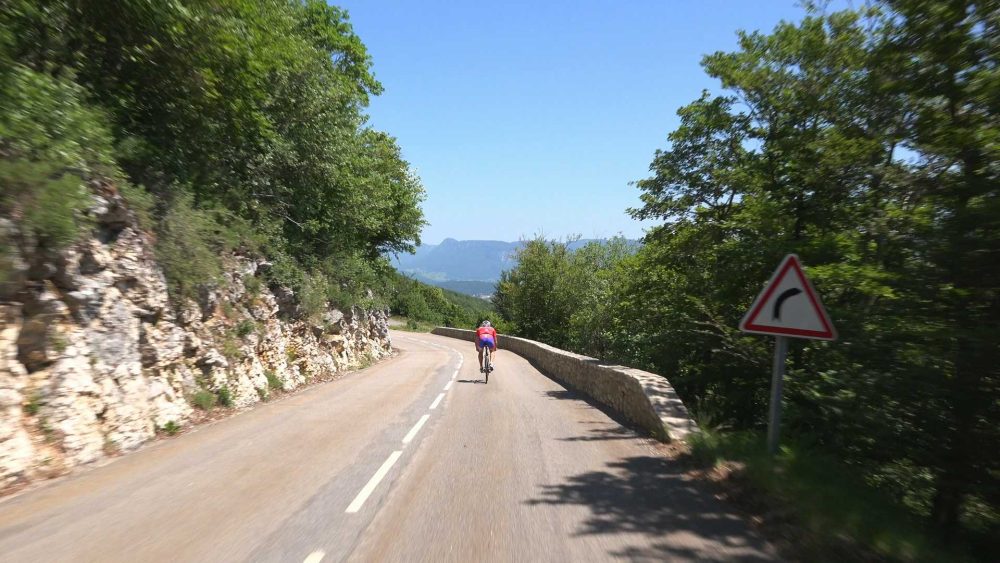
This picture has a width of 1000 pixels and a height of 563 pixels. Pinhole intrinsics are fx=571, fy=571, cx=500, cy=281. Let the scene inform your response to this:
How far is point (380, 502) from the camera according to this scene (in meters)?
5.46

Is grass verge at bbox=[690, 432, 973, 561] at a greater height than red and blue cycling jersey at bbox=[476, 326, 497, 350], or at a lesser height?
lesser

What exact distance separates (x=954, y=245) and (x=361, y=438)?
→ 24.6 feet

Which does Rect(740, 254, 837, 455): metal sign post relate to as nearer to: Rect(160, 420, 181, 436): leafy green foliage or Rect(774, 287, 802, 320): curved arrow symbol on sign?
Rect(774, 287, 802, 320): curved arrow symbol on sign

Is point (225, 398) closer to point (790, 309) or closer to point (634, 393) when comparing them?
point (634, 393)

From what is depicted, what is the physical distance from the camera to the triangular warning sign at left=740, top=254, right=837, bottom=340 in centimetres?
566

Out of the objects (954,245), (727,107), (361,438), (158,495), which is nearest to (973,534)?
(954,245)

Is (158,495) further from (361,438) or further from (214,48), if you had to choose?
(214,48)

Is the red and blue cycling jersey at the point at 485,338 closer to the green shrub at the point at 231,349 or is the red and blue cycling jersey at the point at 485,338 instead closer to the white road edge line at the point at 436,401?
the white road edge line at the point at 436,401

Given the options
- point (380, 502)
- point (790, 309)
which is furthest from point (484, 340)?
point (790, 309)

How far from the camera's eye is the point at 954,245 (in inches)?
206

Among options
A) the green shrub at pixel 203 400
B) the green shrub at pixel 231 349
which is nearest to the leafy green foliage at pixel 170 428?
the green shrub at pixel 203 400

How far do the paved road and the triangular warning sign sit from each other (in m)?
1.91

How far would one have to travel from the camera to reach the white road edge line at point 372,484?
533 cm

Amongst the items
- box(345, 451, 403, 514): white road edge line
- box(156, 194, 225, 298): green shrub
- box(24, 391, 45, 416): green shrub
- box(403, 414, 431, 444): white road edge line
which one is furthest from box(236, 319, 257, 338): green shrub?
box(345, 451, 403, 514): white road edge line
